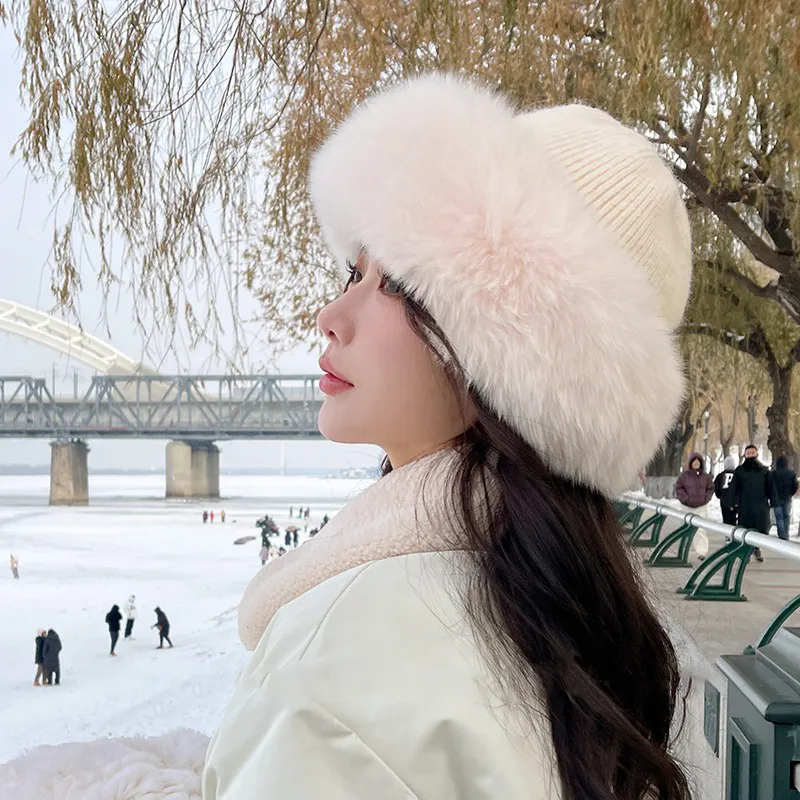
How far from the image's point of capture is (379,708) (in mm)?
446

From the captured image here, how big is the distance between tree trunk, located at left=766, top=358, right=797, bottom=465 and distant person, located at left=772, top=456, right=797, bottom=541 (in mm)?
1324

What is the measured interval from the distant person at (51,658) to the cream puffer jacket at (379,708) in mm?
8505

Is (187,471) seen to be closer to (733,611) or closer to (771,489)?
(771,489)

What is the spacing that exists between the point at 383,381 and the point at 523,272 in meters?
0.12

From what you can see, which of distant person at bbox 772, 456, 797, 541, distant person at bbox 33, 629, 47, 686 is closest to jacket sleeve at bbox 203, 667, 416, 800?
distant person at bbox 772, 456, 797, 541

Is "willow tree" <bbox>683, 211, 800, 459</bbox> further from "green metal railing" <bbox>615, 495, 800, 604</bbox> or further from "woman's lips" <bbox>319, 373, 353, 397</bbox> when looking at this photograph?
"woman's lips" <bbox>319, 373, 353, 397</bbox>

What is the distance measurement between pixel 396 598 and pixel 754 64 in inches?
52.9

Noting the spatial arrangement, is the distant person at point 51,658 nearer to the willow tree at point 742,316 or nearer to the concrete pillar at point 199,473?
the willow tree at point 742,316

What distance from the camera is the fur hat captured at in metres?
0.60

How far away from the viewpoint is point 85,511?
54.7ft

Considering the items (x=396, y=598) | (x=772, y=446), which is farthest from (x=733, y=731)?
(x=772, y=446)

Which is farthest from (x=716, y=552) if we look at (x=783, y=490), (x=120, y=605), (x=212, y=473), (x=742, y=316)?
(x=212, y=473)

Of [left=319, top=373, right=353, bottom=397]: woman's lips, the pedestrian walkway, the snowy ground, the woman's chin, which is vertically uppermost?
[left=319, top=373, right=353, bottom=397]: woman's lips

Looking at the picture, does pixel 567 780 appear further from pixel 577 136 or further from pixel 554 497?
pixel 577 136
